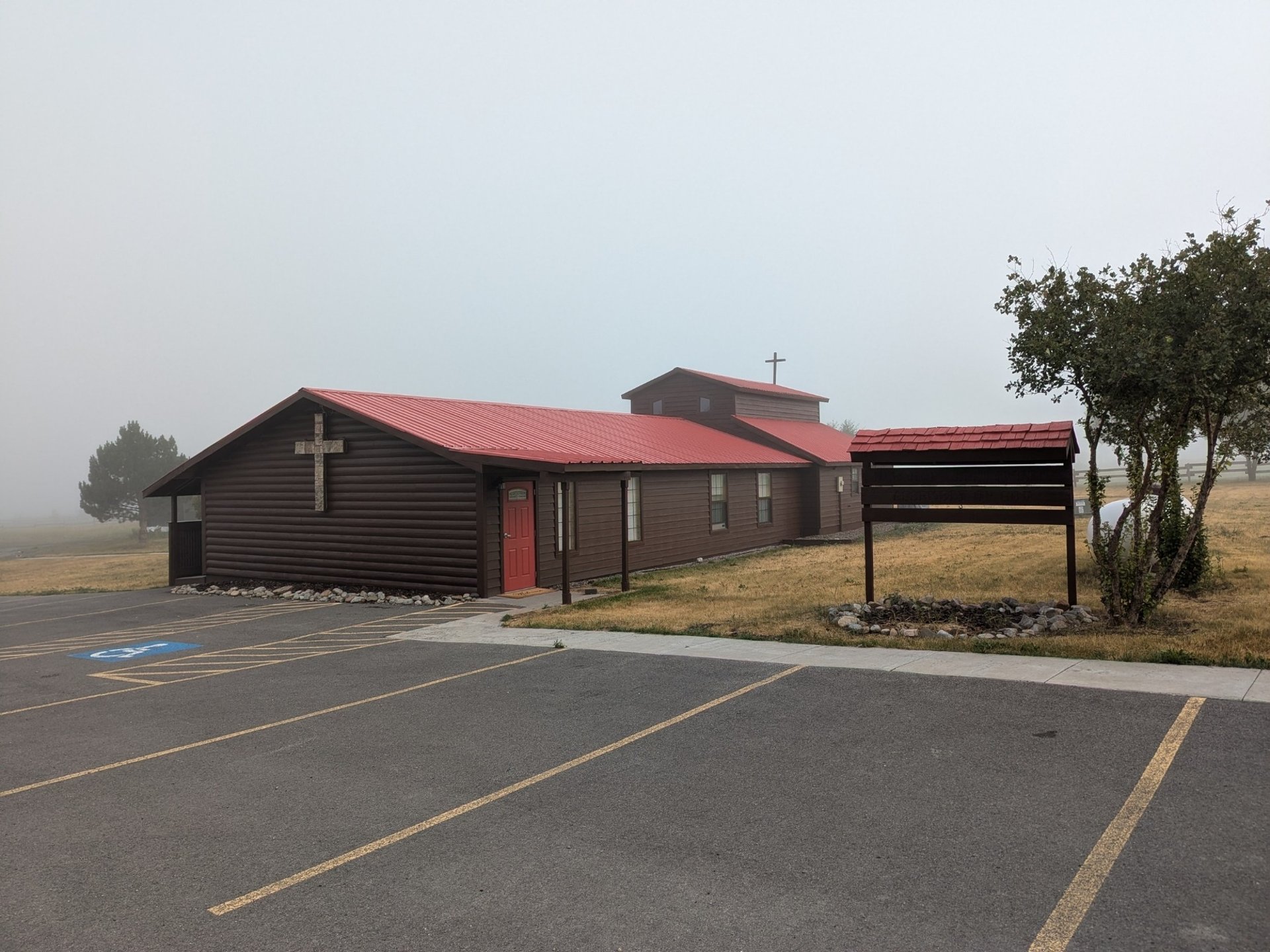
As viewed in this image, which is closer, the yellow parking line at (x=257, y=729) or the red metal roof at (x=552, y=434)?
the yellow parking line at (x=257, y=729)

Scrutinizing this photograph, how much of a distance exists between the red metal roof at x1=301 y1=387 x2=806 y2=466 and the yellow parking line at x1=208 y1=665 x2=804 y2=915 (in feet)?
31.6

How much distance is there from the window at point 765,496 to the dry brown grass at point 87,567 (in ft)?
60.4

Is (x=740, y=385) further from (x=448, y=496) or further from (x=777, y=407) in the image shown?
(x=448, y=496)

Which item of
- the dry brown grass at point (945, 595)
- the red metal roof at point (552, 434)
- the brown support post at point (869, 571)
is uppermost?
the red metal roof at point (552, 434)

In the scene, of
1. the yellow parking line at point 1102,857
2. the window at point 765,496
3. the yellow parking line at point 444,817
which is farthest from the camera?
the window at point 765,496

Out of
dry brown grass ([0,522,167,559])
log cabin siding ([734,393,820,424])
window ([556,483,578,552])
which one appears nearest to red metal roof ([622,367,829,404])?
log cabin siding ([734,393,820,424])

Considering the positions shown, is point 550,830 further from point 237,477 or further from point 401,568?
point 237,477

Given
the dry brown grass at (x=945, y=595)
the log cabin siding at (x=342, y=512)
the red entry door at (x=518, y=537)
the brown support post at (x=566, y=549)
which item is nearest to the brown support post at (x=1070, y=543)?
the dry brown grass at (x=945, y=595)

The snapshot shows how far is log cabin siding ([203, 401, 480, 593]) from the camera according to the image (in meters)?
18.9

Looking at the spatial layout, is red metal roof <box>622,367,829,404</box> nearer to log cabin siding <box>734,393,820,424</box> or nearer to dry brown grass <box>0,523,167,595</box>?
log cabin siding <box>734,393,820,424</box>

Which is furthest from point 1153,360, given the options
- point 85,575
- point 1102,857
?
point 85,575

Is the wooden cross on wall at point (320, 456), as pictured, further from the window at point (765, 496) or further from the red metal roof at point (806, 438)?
the red metal roof at point (806, 438)

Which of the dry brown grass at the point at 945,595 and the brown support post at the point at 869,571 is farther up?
the brown support post at the point at 869,571

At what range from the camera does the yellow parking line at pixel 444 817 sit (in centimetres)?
501
